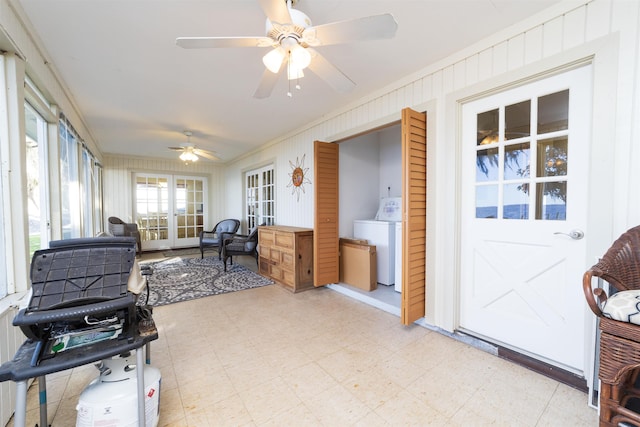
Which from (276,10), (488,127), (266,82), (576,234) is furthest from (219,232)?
(576,234)

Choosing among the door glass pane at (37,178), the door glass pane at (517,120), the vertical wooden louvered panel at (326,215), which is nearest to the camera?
the door glass pane at (517,120)

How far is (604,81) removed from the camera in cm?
148

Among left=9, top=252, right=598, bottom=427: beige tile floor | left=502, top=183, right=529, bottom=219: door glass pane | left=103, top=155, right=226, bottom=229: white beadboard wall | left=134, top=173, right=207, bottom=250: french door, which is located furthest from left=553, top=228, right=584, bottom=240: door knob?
left=134, top=173, right=207, bottom=250: french door

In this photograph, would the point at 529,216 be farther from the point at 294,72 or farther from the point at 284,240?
the point at 284,240

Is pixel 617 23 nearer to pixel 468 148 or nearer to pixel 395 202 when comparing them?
pixel 468 148

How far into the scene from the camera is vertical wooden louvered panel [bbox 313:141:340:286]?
3336mm

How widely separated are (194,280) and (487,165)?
3999 mm

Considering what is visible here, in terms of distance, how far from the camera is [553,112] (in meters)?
1.75

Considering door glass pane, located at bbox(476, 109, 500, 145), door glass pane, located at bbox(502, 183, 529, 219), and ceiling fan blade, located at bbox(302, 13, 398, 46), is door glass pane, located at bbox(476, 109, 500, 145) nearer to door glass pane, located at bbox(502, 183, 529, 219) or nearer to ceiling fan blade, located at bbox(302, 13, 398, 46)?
door glass pane, located at bbox(502, 183, 529, 219)

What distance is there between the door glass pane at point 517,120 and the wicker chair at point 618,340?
3.01ft

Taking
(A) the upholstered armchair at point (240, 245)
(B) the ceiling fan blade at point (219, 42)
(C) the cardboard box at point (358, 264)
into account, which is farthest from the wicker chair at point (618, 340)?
(A) the upholstered armchair at point (240, 245)

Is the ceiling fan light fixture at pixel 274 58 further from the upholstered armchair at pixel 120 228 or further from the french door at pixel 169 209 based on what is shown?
the french door at pixel 169 209

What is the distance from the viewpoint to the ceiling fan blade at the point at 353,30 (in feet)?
4.03

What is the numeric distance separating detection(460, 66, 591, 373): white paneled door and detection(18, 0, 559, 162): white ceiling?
637mm
